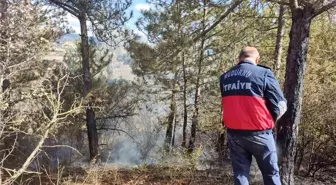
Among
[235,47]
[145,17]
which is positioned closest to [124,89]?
[145,17]

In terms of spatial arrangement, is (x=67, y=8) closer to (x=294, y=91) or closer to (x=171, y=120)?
(x=171, y=120)

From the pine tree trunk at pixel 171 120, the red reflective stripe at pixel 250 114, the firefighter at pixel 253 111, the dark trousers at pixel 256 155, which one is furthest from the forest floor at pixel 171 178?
the pine tree trunk at pixel 171 120

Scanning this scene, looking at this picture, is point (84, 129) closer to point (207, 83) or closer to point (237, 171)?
point (207, 83)

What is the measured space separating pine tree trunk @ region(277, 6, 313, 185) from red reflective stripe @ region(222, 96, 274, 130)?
167 centimetres

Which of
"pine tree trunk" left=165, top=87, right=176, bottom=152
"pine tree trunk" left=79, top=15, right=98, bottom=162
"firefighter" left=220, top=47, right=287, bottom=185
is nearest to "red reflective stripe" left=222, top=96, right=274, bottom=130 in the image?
"firefighter" left=220, top=47, right=287, bottom=185

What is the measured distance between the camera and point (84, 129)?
15.6 m

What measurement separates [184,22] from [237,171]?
8630mm

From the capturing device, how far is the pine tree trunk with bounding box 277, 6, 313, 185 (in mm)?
5195

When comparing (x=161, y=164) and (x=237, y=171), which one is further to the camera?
(x=161, y=164)

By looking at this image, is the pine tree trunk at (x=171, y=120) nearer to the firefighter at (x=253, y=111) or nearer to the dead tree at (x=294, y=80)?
the dead tree at (x=294, y=80)

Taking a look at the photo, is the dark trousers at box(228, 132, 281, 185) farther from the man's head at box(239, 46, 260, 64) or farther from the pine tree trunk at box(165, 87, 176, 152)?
the pine tree trunk at box(165, 87, 176, 152)

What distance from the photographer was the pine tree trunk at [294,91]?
5195mm

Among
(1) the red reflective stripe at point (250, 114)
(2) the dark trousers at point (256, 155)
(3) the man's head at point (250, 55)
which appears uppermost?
(3) the man's head at point (250, 55)

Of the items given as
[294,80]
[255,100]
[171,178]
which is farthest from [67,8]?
[255,100]
